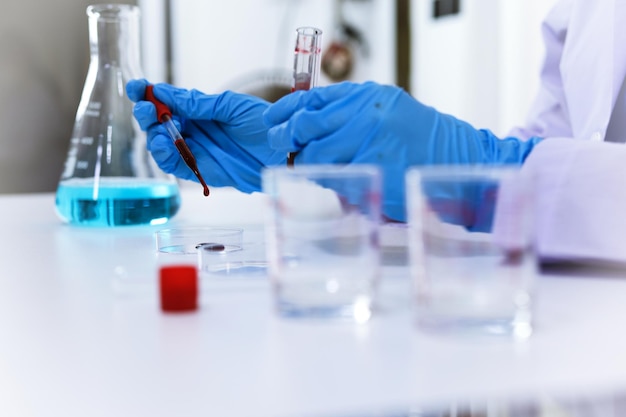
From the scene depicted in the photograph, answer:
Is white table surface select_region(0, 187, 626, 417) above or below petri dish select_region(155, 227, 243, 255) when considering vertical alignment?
below

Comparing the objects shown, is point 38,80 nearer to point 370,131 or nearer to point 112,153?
point 112,153

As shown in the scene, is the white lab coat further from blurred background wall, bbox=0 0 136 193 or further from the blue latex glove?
blurred background wall, bbox=0 0 136 193

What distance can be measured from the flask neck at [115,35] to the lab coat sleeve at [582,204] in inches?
25.0

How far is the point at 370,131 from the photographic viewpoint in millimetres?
722

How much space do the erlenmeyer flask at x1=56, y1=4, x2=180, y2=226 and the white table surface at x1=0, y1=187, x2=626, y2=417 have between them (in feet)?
1.26

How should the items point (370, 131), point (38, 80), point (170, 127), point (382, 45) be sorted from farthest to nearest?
point (382, 45) → point (38, 80) → point (170, 127) → point (370, 131)

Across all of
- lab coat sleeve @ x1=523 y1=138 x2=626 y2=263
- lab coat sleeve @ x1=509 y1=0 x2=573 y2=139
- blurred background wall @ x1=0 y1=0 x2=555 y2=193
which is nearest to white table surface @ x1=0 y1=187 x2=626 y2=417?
lab coat sleeve @ x1=523 y1=138 x2=626 y2=263

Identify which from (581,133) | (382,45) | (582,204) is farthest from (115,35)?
(382,45)

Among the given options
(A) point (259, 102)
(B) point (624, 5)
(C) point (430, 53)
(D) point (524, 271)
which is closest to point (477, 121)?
(C) point (430, 53)

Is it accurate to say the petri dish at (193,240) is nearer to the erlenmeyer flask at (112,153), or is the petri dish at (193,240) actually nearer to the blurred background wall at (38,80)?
the erlenmeyer flask at (112,153)

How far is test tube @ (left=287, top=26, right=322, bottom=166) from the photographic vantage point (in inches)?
32.0

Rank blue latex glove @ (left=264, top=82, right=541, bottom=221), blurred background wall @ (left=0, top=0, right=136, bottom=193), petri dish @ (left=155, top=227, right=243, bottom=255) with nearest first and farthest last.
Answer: blue latex glove @ (left=264, top=82, right=541, bottom=221)
petri dish @ (left=155, top=227, right=243, bottom=255)
blurred background wall @ (left=0, top=0, right=136, bottom=193)

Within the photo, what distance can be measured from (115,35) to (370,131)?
54cm

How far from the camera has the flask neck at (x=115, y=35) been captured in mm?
1065
